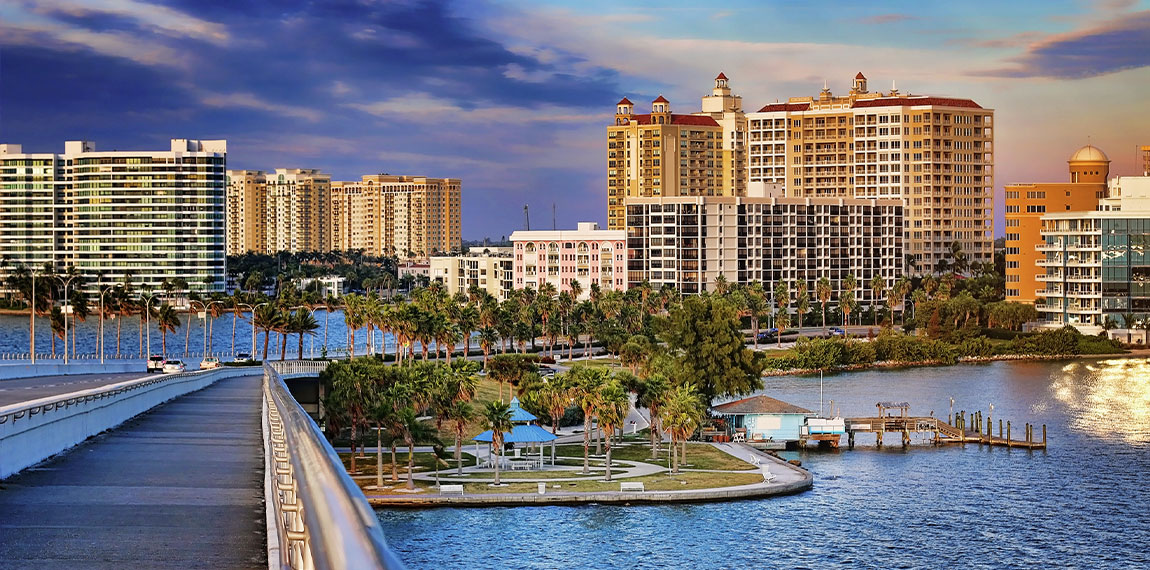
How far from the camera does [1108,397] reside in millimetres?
111688

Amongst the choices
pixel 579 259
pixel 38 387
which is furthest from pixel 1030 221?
pixel 38 387

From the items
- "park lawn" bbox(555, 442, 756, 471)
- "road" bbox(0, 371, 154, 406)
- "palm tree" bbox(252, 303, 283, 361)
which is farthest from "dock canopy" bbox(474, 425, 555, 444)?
"palm tree" bbox(252, 303, 283, 361)

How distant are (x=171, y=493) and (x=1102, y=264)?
159 m

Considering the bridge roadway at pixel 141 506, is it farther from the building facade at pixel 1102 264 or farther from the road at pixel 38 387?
the building facade at pixel 1102 264

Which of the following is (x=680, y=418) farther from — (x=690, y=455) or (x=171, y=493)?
(x=171, y=493)

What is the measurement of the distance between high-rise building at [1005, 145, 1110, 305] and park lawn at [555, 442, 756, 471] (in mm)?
104678

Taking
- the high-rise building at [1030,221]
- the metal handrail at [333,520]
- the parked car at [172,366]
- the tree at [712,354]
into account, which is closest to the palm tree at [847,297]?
the high-rise building at [1030,221]

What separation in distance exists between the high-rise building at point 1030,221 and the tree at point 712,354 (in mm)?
83817

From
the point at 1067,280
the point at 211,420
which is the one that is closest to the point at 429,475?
the point at 211,420

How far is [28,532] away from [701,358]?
279ft

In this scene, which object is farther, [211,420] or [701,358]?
[701,358]

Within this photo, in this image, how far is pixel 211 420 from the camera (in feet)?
113

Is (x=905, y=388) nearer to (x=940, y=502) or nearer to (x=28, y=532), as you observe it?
(x=940, y=502)

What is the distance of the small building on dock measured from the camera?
84625mm
